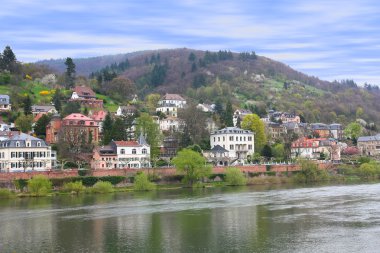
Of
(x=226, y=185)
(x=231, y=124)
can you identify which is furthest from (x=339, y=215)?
(x=231, y=124)

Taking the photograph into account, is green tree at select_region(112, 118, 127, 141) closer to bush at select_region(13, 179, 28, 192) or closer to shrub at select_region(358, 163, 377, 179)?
bush at select_region(13, 179, 28, 192)

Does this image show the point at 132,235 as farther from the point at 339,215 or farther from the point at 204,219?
the point at 339,215

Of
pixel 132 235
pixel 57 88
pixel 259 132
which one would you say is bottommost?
pixel 132 235

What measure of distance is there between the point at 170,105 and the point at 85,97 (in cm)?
2181

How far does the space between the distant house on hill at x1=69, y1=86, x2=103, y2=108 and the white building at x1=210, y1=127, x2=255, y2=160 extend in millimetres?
22809

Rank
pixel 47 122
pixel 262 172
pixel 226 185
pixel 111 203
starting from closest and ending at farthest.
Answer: pixel 111 203 → pixel 226 185 → pixel 262 172 → pixel 47 122

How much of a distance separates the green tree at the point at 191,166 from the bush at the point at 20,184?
18.0 metres

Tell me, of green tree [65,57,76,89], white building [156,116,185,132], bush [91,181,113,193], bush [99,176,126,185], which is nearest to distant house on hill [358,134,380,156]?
white building [156,116,185,132]

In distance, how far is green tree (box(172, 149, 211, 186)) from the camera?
77.6 metres

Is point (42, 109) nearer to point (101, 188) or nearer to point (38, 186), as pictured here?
point (101, 188)

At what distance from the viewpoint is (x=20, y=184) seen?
70.6 meters

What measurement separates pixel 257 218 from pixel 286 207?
7.03m

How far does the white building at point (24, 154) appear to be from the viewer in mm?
76312

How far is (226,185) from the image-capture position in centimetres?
8125
